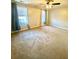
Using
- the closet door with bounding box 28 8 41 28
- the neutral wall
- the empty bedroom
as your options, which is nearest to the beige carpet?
the empty bedroom

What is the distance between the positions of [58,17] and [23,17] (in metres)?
4.22

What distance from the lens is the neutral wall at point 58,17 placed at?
1086cm

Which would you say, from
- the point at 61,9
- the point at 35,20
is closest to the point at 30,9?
the point at 35,20

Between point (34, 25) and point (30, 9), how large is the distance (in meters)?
1.70

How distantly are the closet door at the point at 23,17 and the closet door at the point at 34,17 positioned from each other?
569 millimetres

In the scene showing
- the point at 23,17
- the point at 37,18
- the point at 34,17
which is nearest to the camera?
the point at 23,17

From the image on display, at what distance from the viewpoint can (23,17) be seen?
9.62m

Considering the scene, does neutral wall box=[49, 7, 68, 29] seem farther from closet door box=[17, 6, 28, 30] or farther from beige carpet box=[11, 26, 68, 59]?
beige carpet box=[11, 26, 68, 59]

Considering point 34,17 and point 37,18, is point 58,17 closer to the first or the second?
point 37,18

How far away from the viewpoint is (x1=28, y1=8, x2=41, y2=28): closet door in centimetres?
1063

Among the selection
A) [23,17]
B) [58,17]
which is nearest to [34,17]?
[23,17]

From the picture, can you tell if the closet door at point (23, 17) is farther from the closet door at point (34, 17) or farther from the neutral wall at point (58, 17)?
the neutral wall at point (58, 17)

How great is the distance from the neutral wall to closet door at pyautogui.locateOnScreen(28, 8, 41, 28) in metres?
1.74
